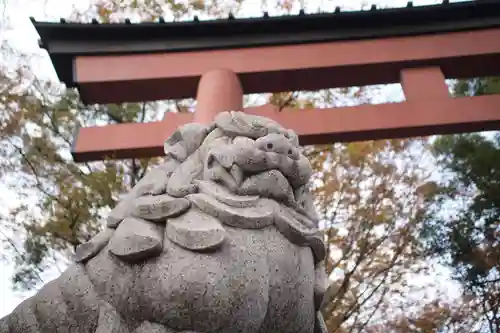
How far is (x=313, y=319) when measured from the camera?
1463 mm

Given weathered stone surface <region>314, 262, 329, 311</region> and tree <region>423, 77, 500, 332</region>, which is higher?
tree <region>423, 77, 500, 332</region>

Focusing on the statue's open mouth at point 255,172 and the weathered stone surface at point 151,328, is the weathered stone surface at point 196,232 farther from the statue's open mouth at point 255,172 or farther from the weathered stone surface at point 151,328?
the weathered stone surface at point 151,328

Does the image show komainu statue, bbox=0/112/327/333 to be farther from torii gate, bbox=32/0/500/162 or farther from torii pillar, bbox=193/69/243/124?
torii gate, bbox=32/0/500/162

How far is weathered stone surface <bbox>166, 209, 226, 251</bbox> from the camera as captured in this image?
130cm

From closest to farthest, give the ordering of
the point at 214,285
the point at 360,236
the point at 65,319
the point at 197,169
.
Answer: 1. the point at 214,285
2. the point at 65,319
3. the point at 197,169
4. the point at 360,236

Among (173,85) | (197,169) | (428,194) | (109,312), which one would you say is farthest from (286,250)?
(428,194)

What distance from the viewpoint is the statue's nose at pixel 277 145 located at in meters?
1.55

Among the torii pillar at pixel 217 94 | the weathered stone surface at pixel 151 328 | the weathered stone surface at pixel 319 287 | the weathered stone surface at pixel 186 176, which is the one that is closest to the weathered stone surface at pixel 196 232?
the weathered stone surface at pixel 186 176

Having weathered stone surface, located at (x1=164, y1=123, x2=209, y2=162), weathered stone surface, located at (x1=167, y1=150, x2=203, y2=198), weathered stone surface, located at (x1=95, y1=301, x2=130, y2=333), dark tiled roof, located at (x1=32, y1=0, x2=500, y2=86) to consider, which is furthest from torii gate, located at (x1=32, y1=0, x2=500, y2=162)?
weathered stone surface, located at (x1=95, y1=301, x2=130, y2=333)

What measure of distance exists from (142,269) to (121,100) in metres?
4.06

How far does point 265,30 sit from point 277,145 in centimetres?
371

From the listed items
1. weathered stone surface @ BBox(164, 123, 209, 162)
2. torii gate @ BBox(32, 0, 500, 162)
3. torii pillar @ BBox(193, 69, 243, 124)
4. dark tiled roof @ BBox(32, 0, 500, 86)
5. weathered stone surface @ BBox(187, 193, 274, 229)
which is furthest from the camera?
dark tiled roof @ BBox(32, 0, 500, 86)

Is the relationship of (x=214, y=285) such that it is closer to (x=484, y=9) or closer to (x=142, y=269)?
(x=142, y=269)

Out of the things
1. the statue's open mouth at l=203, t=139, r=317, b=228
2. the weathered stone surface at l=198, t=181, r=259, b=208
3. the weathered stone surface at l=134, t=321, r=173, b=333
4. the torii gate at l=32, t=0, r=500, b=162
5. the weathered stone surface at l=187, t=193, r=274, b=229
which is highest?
the torii gate at l=32, t=0, r=500, b=162
